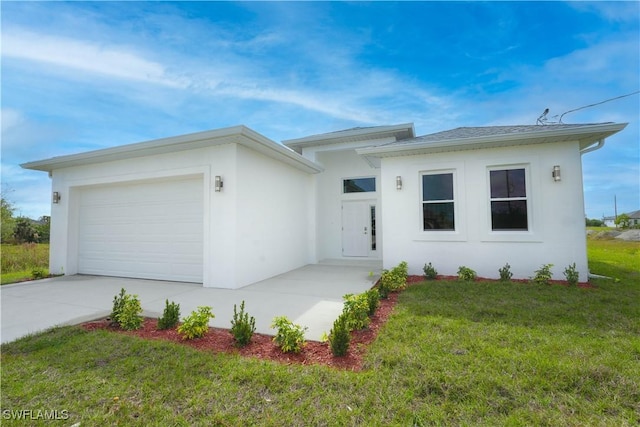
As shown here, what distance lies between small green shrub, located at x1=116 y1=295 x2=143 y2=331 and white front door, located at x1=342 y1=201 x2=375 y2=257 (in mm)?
8212

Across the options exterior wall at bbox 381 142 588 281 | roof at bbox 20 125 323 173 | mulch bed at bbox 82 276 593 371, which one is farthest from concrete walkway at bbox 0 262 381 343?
roof at bbox 20 125 323 173

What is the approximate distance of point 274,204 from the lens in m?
8.43

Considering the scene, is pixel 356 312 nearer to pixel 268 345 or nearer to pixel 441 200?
pixel 268 345

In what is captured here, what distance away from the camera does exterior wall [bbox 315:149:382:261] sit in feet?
37.6

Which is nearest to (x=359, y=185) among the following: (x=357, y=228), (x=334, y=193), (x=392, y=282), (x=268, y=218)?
(x=334, y=193)

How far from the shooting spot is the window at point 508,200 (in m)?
7.15

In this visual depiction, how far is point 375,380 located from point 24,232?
27.2 meters

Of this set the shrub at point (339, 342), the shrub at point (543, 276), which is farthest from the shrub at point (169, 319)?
the shrub at point (543, 276)

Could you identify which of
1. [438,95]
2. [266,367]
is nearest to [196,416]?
[266,367]

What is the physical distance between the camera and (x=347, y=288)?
6.51 metres

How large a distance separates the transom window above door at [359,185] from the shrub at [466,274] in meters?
5.00

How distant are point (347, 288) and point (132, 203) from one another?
260 inches

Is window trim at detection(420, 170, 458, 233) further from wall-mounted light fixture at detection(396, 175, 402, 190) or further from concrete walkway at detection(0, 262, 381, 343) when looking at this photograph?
concrete walkway at detection(0, 262, 381, 343)

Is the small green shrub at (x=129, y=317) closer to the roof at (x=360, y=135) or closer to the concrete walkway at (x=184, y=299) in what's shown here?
the concrete walkway at (x=184, y=299)
